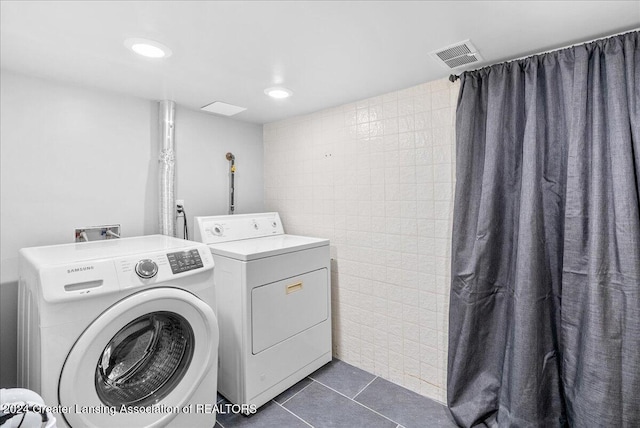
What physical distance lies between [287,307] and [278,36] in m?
1.56

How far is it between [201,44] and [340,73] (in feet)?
2.50

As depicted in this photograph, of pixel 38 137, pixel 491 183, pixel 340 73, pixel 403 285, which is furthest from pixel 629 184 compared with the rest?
pixel 38 137

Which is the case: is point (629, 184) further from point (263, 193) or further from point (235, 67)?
point (263, 193)

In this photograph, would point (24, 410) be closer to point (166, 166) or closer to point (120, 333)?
point (120, 333)

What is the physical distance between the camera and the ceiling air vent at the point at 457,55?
1505 millimetres

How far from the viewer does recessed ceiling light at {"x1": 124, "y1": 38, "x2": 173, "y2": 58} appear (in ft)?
4.71

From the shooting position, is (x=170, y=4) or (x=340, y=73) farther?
(x=340, y=73)

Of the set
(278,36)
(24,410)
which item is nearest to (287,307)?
(24,410)

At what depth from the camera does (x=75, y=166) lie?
194 centimetres

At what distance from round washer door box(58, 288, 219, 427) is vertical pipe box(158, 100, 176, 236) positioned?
88cm

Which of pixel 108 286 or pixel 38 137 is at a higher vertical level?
pixel 38 137

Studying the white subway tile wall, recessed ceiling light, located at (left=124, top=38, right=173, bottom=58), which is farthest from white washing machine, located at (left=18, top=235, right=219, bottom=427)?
the white subway tile wall

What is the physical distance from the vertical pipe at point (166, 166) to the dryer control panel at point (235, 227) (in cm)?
20

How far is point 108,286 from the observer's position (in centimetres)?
129
